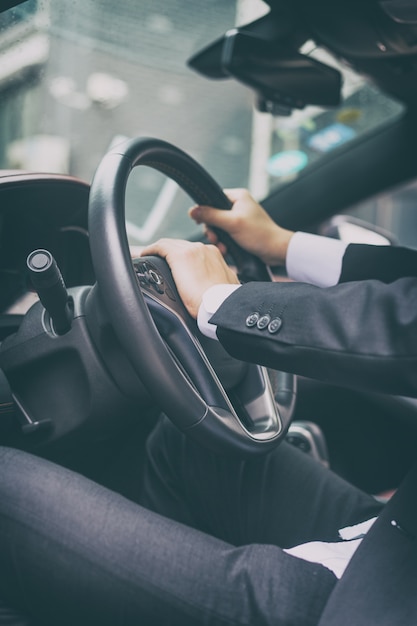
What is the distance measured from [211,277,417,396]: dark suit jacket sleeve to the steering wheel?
0.06m

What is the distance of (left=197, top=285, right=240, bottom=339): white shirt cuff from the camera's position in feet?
2.51

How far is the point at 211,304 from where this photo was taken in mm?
764

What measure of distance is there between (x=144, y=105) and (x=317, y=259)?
2.46 ft

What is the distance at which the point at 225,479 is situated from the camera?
96 cm

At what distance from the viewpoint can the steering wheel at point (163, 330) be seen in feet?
2.20

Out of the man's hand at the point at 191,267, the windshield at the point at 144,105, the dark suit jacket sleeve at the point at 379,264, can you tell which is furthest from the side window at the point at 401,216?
the man's hand at the point at 191,267

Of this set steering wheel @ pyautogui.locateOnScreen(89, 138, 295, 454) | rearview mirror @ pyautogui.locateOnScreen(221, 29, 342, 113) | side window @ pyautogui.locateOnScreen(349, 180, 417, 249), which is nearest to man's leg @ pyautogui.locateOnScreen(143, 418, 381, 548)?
steering wheel @ pyautogui.locateOnScreen(89, 138, 295, 454)

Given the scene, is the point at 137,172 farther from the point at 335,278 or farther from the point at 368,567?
the point at 368,567

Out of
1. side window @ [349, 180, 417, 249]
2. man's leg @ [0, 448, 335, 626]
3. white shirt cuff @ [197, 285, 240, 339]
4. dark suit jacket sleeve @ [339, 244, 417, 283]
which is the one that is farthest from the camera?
side window @ [349, 180, 417, 249]

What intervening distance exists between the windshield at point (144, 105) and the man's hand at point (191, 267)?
9.1 inches

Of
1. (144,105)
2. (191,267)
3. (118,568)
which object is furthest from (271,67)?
(118,568)

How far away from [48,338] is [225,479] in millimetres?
356

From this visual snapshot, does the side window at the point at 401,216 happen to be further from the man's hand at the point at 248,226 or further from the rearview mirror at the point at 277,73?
the man's hand at the point at 248,226

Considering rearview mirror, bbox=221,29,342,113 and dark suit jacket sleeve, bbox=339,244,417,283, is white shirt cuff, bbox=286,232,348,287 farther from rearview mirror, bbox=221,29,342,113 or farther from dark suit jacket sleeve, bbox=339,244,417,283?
rearview mirror, bbox=221,29,342,113
